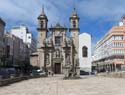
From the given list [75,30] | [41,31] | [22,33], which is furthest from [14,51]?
[75,30]

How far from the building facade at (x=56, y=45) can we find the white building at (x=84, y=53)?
8017 millimetres

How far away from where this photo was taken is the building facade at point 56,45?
74.8m

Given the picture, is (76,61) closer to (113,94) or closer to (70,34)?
(70,34)

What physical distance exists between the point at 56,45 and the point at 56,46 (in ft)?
1.00

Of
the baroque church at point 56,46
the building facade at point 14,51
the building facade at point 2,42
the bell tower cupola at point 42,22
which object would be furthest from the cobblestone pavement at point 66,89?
the building facade at point 14,51

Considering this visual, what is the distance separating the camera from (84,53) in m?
84.1

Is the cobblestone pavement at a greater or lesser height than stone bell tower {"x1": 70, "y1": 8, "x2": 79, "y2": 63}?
lesser

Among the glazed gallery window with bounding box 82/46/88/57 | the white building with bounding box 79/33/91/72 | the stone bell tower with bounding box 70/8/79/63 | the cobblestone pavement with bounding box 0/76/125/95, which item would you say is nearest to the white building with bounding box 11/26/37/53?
the white building with bounding box 79/33/91/72

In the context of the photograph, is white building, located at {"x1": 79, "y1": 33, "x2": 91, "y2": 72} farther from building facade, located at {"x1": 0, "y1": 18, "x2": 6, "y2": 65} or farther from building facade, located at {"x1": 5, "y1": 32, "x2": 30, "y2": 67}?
building facade, located at {"x1": 0, "y1": 18, "x2": 6, "y2": 65}

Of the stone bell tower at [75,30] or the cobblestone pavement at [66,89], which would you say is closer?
the cobblestone pavement at [66,89]

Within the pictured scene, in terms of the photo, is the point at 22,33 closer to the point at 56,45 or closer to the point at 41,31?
the point at 41,31

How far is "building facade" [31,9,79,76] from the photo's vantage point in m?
74.8

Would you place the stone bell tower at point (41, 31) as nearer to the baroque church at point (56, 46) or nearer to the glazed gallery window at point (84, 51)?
the baroque church at point (56, 46)

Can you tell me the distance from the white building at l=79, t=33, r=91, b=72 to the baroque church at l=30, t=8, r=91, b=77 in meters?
7.88
